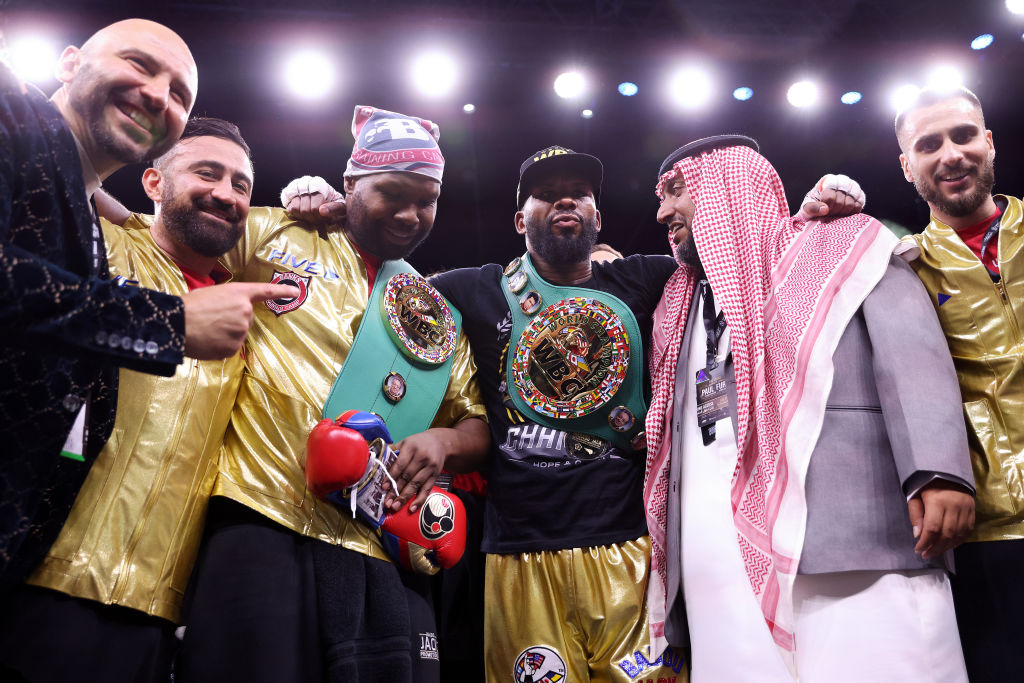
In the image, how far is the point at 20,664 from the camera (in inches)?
58.4

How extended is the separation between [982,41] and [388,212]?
4.67 m

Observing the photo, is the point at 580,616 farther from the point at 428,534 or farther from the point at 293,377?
the point at 293,377

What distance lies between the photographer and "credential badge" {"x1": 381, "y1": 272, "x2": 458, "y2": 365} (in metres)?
2.28

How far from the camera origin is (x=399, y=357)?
2260mm

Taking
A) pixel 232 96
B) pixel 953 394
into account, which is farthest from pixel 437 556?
pixel 232 96

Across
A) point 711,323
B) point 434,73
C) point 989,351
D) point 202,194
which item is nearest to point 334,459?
point 202,194

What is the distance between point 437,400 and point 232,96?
11.8 feet

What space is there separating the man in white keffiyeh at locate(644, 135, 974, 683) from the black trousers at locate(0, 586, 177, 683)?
4.59ft

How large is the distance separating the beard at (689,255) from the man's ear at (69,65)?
6.09 feet

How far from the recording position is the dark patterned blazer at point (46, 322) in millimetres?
1231

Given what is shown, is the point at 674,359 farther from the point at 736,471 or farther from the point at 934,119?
the point at 934,119

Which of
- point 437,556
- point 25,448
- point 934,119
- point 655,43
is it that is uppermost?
point 655,43

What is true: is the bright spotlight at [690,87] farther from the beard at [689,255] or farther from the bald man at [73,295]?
the bald man at [73,295]

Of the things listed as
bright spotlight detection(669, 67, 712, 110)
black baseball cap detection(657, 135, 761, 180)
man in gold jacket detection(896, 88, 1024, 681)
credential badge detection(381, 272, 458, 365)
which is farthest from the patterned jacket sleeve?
bright spotlight detection(669, 67, 712, 110)
